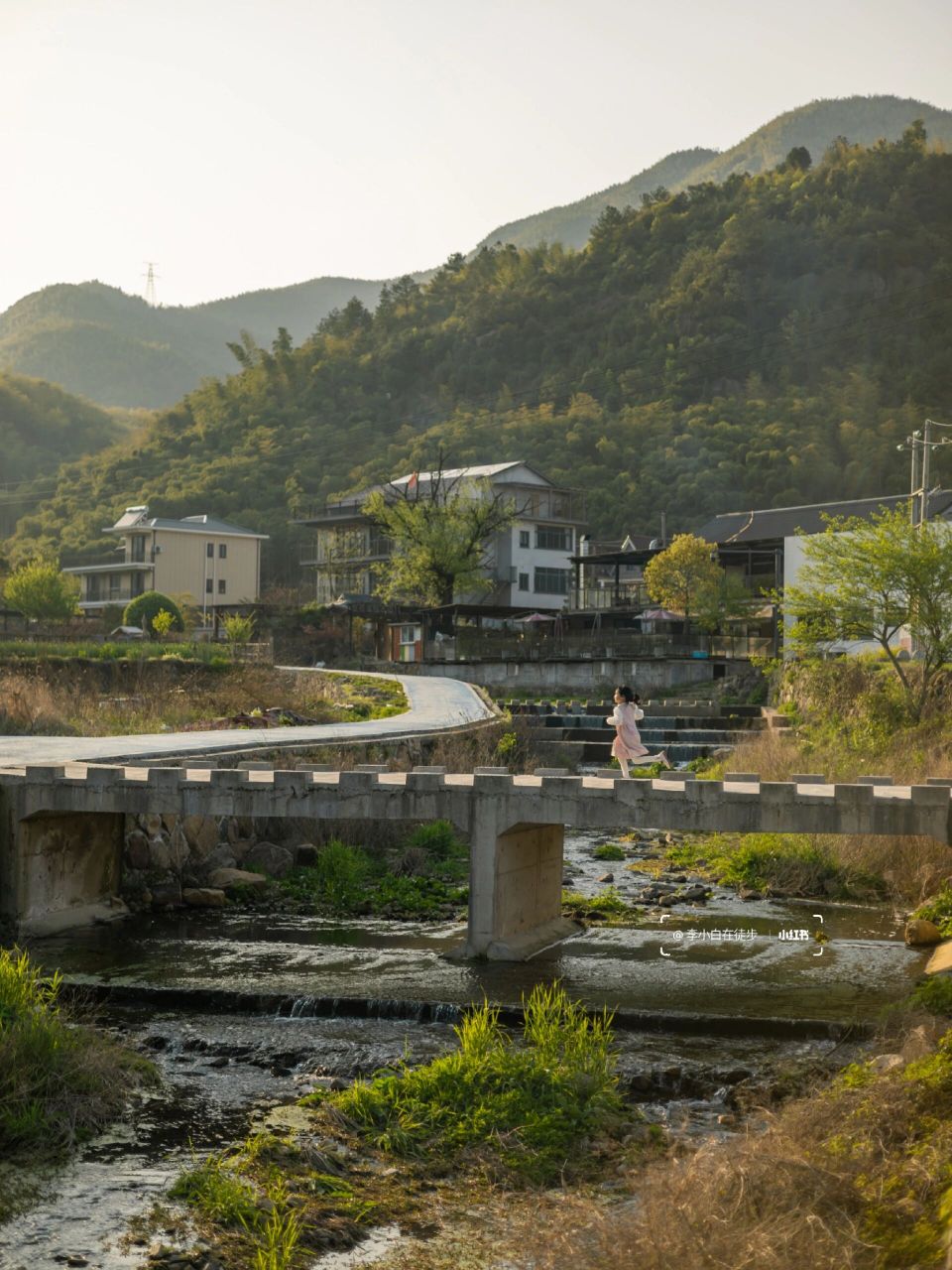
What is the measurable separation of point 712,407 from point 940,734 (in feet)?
268

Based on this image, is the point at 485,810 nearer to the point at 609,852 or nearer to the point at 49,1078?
the point at 49,1078

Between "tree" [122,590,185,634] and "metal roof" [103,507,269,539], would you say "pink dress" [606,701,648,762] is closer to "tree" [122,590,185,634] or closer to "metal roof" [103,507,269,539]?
"tree" [122,590,185,634]

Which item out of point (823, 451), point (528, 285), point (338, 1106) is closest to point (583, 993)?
point (338, 1106)

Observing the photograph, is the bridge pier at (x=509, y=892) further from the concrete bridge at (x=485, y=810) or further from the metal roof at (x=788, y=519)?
the metal roof at (x=788, y=519)

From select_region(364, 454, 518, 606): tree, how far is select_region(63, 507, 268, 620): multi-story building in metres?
19.4

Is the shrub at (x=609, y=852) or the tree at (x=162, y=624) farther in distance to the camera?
the tree at (x=162, y=624)

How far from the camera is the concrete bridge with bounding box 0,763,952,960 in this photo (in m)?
14.8

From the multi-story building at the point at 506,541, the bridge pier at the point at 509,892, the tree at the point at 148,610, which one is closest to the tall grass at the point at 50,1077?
the bridge pier at the point at 509,892

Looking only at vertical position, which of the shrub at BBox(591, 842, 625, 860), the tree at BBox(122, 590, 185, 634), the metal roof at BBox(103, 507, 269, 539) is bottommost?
the shrub at BBox(591, 842, 625, 860)

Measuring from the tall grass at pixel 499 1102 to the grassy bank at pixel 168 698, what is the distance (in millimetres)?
17057

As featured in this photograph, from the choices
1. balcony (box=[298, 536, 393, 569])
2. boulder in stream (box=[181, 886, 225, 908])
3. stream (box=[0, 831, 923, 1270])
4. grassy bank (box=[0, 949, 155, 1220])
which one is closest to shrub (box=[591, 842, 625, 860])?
stream (box=[0, 831, 923, 1270])

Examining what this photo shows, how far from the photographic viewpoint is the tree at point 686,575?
60.6 meters

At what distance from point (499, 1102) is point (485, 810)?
18.7 feet

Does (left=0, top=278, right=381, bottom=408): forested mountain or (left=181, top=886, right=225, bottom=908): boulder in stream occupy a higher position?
(left=0, top=278, right=381, bottom=408): forested mountain
